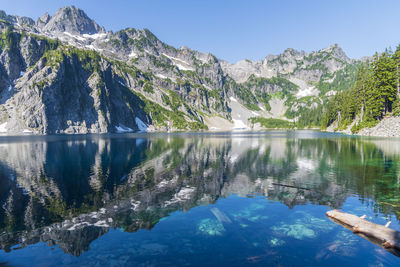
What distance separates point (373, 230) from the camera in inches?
676

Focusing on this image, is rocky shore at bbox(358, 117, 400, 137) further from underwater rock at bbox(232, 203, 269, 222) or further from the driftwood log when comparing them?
underwater rock at bbox(232, 203, 269, 222)

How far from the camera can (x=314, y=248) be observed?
1590cm

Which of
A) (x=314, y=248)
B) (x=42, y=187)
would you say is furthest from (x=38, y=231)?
(x=314, y=248)

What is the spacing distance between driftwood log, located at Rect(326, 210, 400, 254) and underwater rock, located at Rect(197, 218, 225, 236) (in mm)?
10233

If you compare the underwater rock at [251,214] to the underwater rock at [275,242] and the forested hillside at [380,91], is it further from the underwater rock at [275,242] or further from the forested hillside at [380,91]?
the forested hillside at [380,91]

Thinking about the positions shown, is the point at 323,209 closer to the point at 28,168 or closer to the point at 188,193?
the point at 188,193

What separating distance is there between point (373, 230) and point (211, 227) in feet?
39.8

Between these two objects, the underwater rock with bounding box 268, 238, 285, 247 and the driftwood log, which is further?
the underwater rock with bounding box 268, 238, 285, 247

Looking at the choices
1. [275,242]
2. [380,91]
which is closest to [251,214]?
[275,242]

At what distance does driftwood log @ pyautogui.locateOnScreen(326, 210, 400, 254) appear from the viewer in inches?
619

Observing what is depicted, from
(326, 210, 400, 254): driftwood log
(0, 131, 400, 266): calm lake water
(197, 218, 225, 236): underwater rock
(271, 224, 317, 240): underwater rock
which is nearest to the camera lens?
(0, 131, 400, 266): calm lake water

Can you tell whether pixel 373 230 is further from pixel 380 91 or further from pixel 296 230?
pixel 380 91

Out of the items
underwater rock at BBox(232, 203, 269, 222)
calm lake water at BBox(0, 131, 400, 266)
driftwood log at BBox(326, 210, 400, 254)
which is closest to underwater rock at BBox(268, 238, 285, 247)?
calm lake water at BBox(0, 131, 400, 266)

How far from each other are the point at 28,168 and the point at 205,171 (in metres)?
33.2
